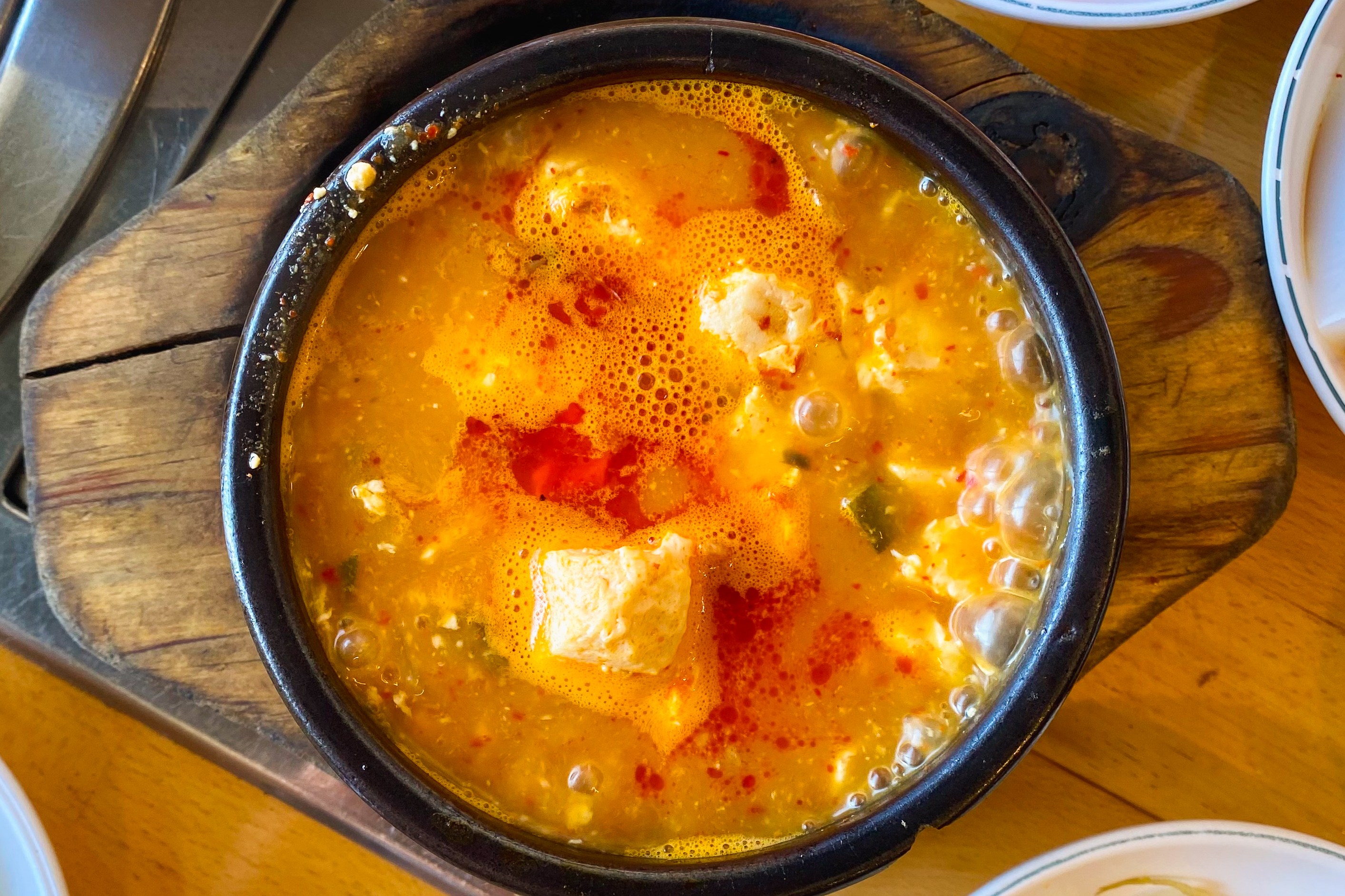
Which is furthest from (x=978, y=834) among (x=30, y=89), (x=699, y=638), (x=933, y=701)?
(x=30, y=89)

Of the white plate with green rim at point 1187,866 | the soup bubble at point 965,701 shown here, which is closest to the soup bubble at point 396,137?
the soup bubble at point 965,701

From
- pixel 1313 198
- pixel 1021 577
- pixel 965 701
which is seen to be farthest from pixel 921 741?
pixel 1313 198

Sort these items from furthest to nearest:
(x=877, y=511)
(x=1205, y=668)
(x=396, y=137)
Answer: (x=1205, y=668) < (x=877, y=511) < (x=396, y=137)

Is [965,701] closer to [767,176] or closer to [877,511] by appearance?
[877,511]

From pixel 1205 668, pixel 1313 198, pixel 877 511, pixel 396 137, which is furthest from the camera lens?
pixel 1205 668

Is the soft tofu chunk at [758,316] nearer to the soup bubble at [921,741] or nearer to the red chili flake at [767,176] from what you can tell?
the red chili flake at [767,176]

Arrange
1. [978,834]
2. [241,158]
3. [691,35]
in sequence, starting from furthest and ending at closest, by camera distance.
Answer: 1. [978,834]
2. [241,158]
3. [691,35]

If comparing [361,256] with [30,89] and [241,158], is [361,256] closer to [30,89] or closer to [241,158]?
[241,158]
